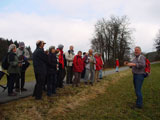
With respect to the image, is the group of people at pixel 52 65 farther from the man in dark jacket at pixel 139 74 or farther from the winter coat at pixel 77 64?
the man in dark jacket at pixel 139 74

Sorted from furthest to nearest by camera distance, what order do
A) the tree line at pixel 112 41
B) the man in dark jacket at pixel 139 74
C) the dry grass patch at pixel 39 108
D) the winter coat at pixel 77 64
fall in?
the tree line at pixel 112 41 → the winter coat at pixel 77 64 → the man in dark jacket at pixel 139 74 → the dry grass patch at pixel 39 108

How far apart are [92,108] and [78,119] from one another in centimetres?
101

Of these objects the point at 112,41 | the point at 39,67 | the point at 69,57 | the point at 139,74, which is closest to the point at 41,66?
the point at 39,67

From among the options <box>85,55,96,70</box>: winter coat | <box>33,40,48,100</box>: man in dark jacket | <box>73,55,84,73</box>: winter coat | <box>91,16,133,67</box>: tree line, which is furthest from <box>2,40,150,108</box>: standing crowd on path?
<box>91,16,133,67</box>: tree line

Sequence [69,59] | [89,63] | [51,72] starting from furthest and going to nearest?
[89,63] → [69,59] → [51,72]

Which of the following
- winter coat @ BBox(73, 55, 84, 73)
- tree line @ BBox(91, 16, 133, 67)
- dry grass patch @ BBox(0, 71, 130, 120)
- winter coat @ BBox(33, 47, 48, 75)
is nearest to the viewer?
dry grass patch @ BBox(0, 71, 130, 120)

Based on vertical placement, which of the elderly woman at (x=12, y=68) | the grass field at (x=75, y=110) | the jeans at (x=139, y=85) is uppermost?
the elderly woman at (x=12, y=68)

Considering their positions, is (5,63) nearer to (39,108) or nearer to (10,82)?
(10,82)

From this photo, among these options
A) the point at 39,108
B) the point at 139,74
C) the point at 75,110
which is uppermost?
the point at 139,74

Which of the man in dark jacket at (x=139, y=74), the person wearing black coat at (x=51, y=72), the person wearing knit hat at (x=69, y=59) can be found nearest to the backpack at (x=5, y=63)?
the person wearing black coat at (x=51, y=72)

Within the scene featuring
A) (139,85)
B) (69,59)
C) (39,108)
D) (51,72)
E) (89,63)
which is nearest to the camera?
(39,108)

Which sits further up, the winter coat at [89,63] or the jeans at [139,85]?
the winter coat at [89,63]

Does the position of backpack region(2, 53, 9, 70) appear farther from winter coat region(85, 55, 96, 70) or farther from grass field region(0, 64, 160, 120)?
winter coat region(85, 55, 96, 70)

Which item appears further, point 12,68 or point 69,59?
point 69,59
